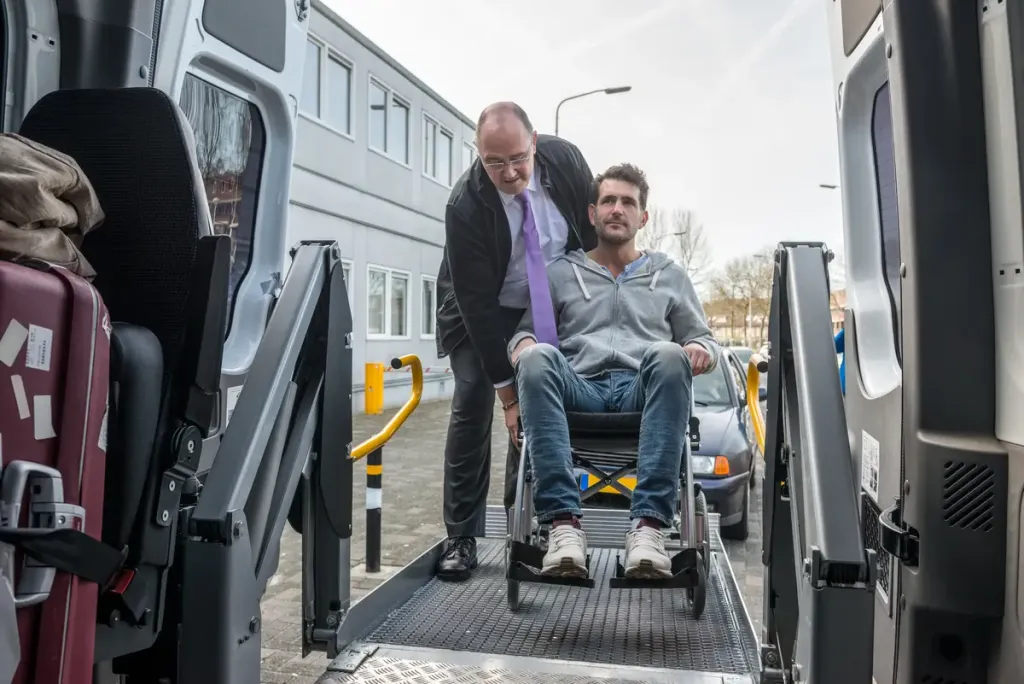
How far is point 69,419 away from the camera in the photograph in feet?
5.64

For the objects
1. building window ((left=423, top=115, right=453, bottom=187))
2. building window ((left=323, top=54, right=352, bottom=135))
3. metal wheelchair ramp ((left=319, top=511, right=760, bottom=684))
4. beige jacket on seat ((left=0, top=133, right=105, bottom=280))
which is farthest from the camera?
building window ((left=423, top=115, right=453, bottom=187))

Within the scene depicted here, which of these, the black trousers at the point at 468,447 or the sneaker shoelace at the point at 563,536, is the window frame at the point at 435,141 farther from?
the sneaker shoelace at the point at 563,536

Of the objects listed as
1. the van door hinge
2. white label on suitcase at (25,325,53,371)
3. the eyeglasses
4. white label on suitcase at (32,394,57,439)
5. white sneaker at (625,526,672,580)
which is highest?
the eyeglasses

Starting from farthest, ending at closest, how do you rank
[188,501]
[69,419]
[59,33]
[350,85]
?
1. [350,85]
2. [59,33]
3. [188,501]
4. [69,419]

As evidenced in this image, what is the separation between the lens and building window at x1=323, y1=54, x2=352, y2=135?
16.1 metres

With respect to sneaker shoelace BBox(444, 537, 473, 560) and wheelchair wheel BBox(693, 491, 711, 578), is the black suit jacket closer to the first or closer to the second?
sneaker shoelace BBox(444, 537, 473, 560)

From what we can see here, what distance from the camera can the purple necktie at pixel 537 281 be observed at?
11.3 feet

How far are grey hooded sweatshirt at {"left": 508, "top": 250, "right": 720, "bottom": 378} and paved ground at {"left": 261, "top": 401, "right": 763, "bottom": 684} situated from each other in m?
1.94

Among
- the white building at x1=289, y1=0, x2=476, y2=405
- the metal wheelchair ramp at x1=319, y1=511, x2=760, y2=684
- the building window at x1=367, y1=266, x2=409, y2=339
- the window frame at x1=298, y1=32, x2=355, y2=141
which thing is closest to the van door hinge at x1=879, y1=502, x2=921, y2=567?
the metal wheelchair ramp at x1=319, y1=511, x2=760, y2=684

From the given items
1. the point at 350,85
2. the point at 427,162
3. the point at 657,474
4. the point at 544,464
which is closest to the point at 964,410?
the point at 657,474

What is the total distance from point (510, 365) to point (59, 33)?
2001mm

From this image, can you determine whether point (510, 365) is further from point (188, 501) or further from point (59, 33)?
point (59, 33)

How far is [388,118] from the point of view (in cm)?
1872

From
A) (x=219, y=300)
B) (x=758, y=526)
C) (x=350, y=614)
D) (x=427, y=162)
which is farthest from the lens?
(x=427, y=162)
